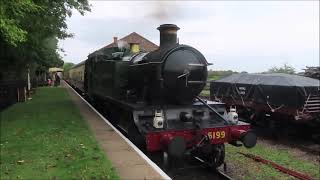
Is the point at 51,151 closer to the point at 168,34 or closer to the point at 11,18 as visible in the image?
the point at 11,18

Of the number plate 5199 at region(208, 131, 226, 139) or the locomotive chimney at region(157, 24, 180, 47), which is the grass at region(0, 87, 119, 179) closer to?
the number plate 5199 at region(208, 131, 226, 139)

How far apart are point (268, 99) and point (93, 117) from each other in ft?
22.0

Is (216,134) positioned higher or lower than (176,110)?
lower

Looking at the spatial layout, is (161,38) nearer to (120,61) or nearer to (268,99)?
(120,61)

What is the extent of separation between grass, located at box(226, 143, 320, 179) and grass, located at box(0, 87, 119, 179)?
147 inches

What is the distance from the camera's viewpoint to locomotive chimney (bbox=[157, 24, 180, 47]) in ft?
33.4

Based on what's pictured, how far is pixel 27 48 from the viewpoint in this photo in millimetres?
18844

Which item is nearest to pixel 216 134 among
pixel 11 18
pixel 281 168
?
pixel 281 168

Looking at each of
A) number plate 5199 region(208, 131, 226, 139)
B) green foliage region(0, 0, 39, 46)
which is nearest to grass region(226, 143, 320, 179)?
number plate 5199 region(208, 131, 226, 139)

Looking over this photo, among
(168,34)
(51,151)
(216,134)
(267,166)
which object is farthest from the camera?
(267,166)

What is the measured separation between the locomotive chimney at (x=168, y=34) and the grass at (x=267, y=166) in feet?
11.8

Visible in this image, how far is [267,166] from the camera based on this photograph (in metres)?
11.1

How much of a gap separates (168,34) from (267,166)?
4236 mm

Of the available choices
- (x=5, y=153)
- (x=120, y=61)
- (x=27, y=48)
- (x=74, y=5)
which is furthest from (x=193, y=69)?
(x=27, y=48)
